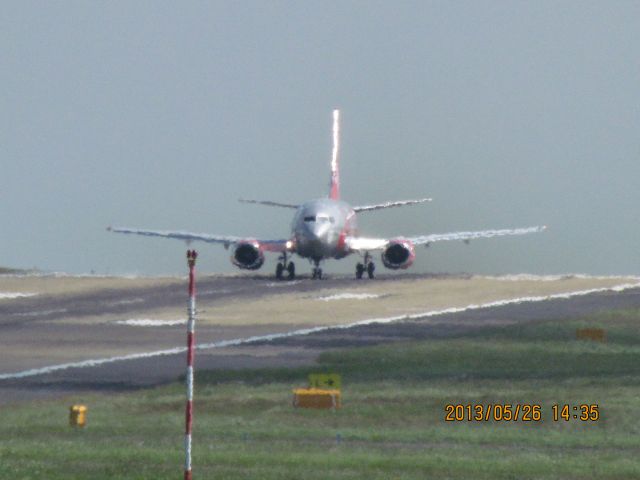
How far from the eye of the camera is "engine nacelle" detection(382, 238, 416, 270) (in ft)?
271

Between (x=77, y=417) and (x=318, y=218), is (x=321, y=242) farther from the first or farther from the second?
(x=77, y=417)

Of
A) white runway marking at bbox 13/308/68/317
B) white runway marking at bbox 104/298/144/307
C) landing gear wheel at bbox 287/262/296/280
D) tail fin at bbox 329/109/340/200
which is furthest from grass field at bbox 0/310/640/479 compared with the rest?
tail fin at bbox 329/109/340/200

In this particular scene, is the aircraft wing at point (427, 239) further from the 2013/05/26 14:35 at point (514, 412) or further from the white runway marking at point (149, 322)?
the 2013/05/26 14:35 at point (514, 412)

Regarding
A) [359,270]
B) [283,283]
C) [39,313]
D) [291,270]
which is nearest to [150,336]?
[39,313]

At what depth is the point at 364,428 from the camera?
24.2m

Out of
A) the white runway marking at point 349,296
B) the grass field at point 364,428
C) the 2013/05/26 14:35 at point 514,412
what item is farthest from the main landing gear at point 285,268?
the 2013/05/26 14:35 at point 514,412

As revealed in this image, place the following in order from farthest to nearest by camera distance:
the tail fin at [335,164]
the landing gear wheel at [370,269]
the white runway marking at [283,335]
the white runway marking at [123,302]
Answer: the tail fin at [335,164] < the landing gear wheel at [370,269] < the white runway marking at [123,302] < the white runway marking at [283,335]

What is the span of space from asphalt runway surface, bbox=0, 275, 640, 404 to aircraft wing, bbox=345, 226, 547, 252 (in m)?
13.4

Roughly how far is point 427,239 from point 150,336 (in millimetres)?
44668

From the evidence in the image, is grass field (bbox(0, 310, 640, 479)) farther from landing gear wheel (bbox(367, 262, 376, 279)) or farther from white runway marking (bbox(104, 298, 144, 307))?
landing gear wheel (bbox(367, 262, 376, 279))

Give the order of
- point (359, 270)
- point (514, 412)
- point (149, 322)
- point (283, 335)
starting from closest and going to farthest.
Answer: point (514, 412) → point (283, 335) → point (149, 322) → point (359, 270)

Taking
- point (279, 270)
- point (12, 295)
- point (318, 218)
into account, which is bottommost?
point (12, 295)

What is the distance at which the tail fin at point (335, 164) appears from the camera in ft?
317

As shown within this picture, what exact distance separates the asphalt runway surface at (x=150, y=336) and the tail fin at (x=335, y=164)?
25947 millimetres
